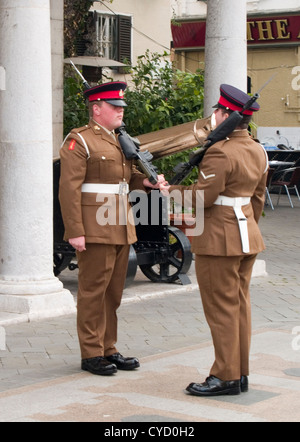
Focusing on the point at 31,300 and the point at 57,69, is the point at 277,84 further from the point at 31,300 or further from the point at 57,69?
the point at 31,300

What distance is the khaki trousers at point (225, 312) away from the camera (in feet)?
19.4

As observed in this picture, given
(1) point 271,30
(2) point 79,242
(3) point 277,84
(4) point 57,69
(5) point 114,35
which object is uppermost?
(1) point 271,30

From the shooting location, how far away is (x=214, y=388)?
5.89 metres

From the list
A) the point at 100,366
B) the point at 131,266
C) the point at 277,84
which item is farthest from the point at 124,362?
the point at 277,84

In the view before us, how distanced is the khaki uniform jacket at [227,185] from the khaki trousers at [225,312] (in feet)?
0.31

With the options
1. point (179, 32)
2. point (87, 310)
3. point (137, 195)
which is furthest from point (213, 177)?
point (179, 32)

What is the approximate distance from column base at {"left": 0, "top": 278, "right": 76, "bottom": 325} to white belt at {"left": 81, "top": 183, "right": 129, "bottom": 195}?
2079mm

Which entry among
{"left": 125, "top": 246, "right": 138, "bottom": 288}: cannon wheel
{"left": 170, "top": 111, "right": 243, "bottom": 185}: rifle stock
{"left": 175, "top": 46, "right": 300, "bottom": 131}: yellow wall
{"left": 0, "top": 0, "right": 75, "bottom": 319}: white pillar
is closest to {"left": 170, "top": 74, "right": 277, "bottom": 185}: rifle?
{"left": 170, "top": 111, "right": 243, "bottom": 185}: rifle stock

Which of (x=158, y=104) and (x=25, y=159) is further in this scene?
(x=158, y=104)

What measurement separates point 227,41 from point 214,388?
18.8 feet

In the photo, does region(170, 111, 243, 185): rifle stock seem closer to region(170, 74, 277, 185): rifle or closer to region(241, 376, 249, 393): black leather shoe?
region(170, 74, 277, 185): rifle

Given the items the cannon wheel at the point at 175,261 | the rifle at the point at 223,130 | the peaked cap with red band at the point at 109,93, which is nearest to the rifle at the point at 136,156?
the peaked cap with red band at the point at 109,93

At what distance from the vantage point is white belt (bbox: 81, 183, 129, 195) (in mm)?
6453

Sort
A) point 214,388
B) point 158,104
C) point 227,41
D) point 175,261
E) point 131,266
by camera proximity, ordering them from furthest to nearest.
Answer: point 158,104 < point 227,41 < point 175,261 < point 131,266 < point 214,388
